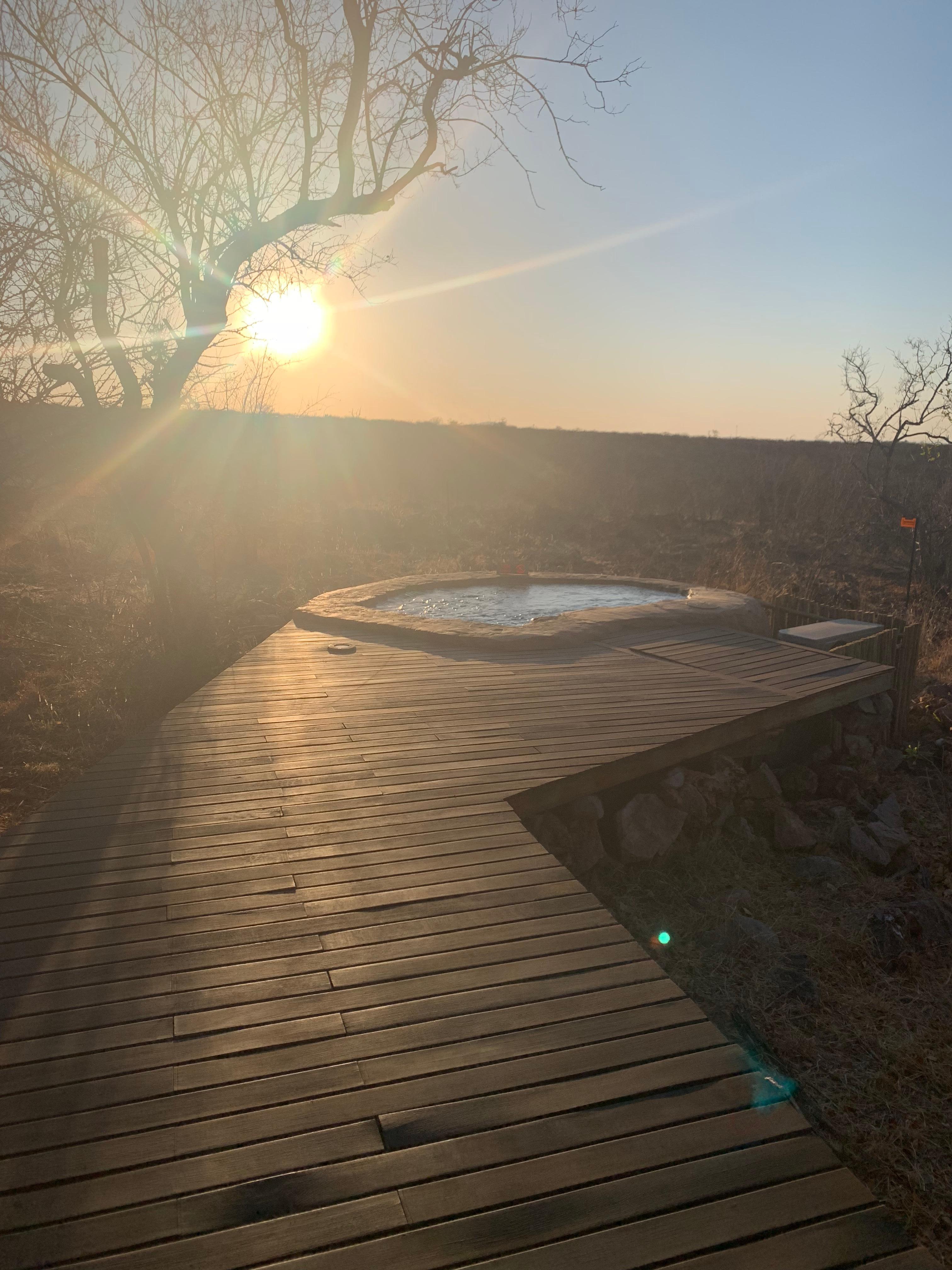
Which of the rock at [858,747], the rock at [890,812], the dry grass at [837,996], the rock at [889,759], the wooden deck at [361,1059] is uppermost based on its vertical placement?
→ the wooden deck at [361,1059]

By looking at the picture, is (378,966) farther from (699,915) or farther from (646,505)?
(646,505)

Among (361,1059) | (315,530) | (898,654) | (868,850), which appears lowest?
(868,850)

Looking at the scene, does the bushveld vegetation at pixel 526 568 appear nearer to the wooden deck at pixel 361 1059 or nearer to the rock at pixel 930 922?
the rock at pixel 930 922

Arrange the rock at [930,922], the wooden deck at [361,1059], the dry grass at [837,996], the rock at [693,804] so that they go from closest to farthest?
1. the wooden deck at [361,1059]
2. the dry grass at [837,996]
3. the rock at [930,922]
4. the rock at [693,804]

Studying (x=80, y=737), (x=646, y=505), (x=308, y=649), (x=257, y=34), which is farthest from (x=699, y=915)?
(x=646, y=505)

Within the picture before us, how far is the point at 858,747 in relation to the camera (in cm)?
591

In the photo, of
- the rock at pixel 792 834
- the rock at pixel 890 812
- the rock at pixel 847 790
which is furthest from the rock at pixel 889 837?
the rock at pixel 847 790

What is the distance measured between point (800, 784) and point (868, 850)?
0.84 m

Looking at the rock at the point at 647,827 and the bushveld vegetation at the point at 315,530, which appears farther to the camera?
the bushveld vegetation at the point at 315,530

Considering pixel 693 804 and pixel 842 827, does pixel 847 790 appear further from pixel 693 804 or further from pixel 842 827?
pixel 693 804

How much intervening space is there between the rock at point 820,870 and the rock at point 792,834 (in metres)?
0.19

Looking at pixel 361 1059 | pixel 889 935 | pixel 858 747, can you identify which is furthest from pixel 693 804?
pixel 361 1059

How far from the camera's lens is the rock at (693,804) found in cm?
452

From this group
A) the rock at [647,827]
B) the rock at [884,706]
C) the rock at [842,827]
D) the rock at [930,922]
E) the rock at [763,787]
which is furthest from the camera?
the rock at [884,706]
